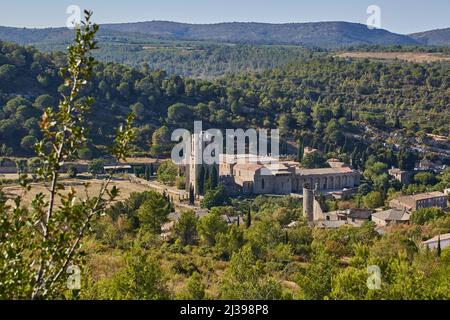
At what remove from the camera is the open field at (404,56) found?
103762mm

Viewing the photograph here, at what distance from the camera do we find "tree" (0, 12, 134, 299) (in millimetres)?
5129

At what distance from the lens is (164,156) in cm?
4803

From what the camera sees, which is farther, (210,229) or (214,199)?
(214,199)

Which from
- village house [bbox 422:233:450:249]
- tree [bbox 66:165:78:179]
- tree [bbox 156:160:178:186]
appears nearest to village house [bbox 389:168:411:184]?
tree [bbox 156:160:178:186]

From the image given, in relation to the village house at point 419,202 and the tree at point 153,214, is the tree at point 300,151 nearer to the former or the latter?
the village house at point 419,202

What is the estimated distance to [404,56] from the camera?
110m

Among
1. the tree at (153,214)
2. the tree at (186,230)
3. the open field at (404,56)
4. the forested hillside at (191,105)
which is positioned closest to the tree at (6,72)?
the forested hillside at (191,105)

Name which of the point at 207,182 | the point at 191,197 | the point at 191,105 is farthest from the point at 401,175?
the point at 191,105

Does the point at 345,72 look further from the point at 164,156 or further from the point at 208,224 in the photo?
the point at 208,224

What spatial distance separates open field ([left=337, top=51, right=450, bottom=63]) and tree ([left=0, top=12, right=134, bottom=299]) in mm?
103333

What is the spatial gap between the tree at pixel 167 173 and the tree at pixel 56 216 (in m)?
35.8

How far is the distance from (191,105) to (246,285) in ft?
155

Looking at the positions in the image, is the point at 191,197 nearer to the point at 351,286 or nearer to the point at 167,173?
the point at 167,173

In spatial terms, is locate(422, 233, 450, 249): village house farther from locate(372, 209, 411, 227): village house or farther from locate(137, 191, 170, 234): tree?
locate(137, 191, 170, 234): tree
